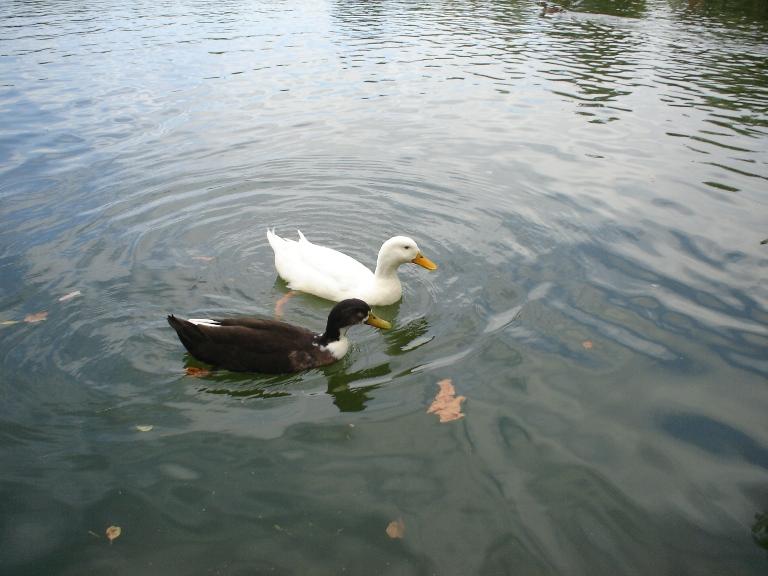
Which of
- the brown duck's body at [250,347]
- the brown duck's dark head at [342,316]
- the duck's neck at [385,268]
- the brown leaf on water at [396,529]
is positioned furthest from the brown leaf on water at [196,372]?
the brown leaf on water at [396,529]

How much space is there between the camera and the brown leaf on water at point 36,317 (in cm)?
623

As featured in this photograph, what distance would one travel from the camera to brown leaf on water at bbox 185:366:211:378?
5547 mm

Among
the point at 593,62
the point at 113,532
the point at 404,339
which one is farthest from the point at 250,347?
the point at 593,62

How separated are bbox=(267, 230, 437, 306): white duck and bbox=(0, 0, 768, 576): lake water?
0.79 ft

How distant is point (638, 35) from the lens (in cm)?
2239

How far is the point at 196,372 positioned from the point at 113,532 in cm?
172

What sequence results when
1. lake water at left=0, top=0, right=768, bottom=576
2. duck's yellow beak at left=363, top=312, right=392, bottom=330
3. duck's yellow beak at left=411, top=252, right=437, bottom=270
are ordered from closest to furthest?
lake water at left=0, top=0, right=768, bottom=576
duck's yellow beak at left=363, top=312, right=392, bottom=330
duck's yellow beak at left=411, top=252, right=437, bottom=270

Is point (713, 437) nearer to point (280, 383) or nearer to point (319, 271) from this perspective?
point (280, 383)

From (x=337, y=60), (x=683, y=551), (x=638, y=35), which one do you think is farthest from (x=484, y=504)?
(x=638, y=35)

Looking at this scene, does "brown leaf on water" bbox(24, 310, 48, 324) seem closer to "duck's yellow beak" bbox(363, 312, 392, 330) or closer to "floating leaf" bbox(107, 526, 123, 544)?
"floating leaf" bbox(107, 526, 123, 544)

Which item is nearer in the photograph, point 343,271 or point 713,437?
point 713,437

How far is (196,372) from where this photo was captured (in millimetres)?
5578

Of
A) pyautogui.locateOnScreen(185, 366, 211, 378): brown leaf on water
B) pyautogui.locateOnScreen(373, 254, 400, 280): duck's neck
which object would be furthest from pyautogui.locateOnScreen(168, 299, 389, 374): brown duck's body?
pyautogui.locateOnScreen(373, 254, 400, 280): duck's neck

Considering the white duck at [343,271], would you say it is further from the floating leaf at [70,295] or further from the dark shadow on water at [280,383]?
the floating leaf at [70,295]
